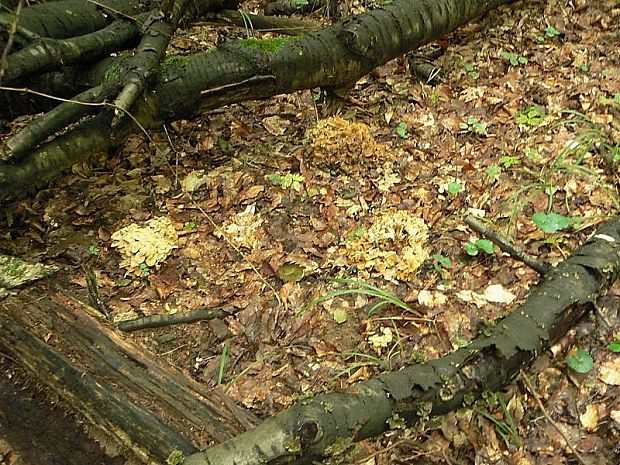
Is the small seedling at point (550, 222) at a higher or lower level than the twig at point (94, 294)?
higher

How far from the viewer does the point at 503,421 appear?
2.73 meters

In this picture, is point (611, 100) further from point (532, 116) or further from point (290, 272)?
point (290, 272)

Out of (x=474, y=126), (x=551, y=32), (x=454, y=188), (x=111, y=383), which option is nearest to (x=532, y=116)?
(x=474, y=126)

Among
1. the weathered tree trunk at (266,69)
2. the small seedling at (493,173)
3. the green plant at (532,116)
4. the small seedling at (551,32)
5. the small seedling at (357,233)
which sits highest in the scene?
the weathered tree trunk at (266,69)

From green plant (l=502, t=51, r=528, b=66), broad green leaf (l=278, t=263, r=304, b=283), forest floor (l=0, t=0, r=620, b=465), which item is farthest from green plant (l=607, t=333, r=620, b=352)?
green plant (l=502, t=51, r=528, b=66)

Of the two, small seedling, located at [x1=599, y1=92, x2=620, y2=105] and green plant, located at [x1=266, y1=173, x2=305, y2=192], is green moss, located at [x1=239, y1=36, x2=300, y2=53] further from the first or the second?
small seedling, located at [x1=599, y1=92, x2=620, y2=105]

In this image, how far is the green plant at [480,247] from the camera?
11.5 ft

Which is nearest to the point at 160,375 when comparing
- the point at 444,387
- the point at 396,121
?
the point at 444,387

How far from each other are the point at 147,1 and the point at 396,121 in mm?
2463

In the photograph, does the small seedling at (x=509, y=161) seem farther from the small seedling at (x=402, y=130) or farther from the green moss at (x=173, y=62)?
the green moss at (x=173, y=62)

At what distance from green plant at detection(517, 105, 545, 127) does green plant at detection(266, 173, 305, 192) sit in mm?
2016

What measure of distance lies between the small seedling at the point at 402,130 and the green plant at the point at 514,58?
4.86ft

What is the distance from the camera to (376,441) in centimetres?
272

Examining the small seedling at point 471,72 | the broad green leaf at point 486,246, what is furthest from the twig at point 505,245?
the small seedling at point 471,72
